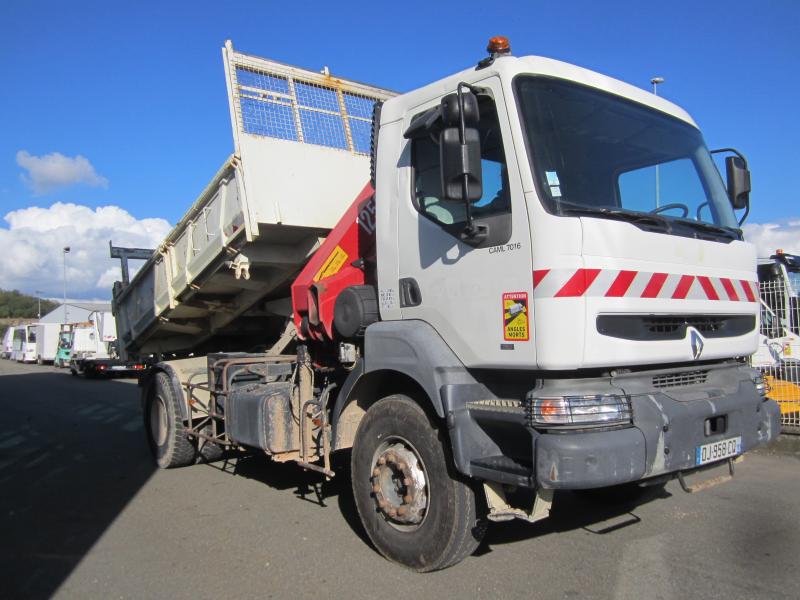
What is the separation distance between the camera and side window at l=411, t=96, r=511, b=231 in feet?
12.1

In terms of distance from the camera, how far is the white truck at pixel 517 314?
132 inches

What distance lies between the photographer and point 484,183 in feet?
12.5

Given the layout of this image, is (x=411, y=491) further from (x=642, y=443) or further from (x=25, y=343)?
(x=25, y=343)

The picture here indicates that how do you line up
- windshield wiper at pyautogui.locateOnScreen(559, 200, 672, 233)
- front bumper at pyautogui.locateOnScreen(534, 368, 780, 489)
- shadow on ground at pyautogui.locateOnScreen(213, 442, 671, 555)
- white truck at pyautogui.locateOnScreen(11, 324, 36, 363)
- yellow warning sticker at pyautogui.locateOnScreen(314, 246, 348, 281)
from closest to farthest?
front bumper at pyautogui.locateOnScreen(534, 368, 780, 489) < windshield wiper at pyautogui.locateOnScreen(559, 200, 672, 233) < shadow on ground at pyautogui.locateOnScreen(213, 442, 671, 555) < yellow warning sticker at pyautogui.locateOnScreen(314, 246, 348, 281) < white truck at pyautogui.locateOnScreen(11, 324, 36, 363)

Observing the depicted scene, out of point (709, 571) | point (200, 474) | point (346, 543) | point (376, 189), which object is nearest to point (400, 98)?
point (376, 189)

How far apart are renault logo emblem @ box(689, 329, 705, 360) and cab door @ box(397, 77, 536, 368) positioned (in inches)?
41.8

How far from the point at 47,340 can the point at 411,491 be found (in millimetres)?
41947

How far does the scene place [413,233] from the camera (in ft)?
14.1

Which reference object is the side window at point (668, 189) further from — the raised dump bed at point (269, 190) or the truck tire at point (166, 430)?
the truck tire at point (166, 430)

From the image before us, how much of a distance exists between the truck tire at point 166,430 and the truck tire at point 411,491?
3.46 metres

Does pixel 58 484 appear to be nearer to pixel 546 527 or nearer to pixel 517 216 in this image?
pixel 546 527

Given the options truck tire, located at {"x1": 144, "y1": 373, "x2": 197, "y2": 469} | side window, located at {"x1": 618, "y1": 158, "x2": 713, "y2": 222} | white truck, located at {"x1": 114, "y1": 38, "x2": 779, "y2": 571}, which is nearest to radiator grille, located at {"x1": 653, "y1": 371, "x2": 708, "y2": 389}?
white truck, located at {"x1": 114, "y1": 38, "x2": 779, "y2": 571}

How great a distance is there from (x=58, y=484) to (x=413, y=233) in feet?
16.6

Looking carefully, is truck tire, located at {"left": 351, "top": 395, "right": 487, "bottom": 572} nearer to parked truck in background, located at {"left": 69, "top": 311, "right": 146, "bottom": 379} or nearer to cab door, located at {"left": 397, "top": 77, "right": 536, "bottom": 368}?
cab door, located at {"left": 397, "top": 77, "right": 536, "bottom": 368}
